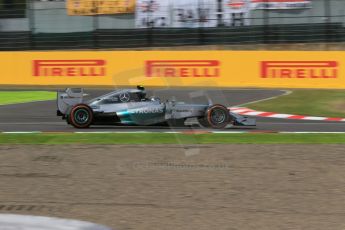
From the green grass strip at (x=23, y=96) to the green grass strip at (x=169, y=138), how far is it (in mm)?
8063

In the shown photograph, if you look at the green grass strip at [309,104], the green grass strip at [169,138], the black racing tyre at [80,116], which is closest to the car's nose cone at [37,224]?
the green grass strip at [169,138]

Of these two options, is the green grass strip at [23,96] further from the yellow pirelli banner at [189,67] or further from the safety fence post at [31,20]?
the safety fence post at [31,20]

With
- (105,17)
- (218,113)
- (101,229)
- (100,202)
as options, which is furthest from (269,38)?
(101,229)

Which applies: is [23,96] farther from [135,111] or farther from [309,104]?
[309,104]

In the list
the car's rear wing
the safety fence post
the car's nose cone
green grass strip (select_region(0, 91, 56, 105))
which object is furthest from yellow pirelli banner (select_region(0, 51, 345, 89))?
the car's nose cone

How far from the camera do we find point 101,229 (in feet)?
9.51

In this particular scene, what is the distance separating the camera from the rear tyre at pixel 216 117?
12.5 m

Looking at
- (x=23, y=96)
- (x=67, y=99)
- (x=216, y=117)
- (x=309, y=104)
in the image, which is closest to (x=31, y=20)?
(x=23, y=96)

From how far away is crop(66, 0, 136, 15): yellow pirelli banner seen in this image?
2869 cm

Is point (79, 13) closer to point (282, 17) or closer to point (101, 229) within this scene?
point (282, 17)

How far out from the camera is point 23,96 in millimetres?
20875

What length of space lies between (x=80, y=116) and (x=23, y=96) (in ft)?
27.8

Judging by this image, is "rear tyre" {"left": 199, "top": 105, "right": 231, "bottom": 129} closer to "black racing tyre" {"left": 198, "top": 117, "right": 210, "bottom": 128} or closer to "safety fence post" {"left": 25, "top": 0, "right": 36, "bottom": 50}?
"black racing tyre" {"left": 198, "top": 117, "right": 210, "bottom": 128}

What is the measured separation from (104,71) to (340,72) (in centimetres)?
947
